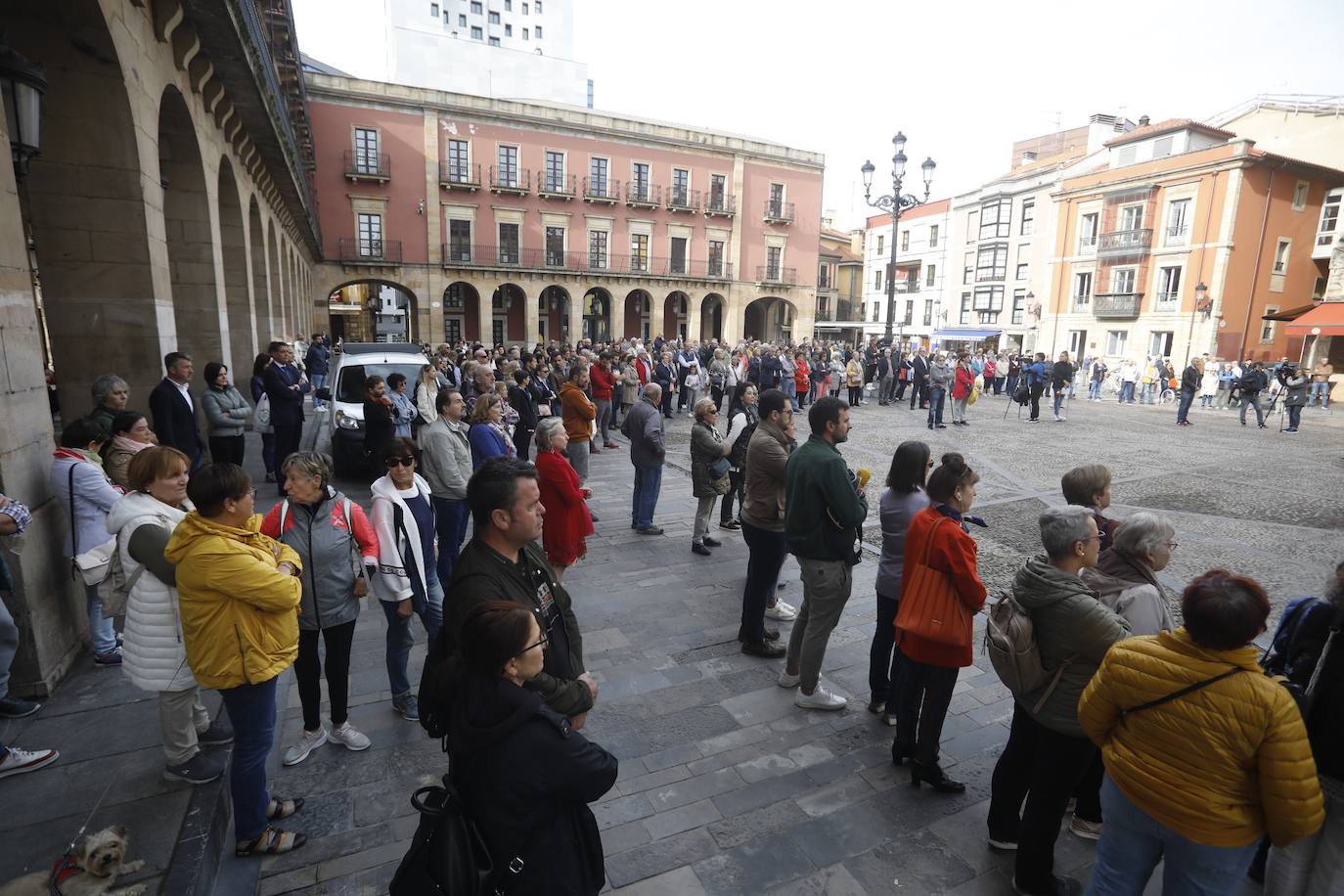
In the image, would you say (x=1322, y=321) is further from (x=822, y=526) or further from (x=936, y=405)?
(x=822, y=526)

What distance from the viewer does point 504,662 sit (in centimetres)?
179

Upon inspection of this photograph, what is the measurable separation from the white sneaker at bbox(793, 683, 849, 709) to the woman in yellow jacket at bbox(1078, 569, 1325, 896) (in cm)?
189

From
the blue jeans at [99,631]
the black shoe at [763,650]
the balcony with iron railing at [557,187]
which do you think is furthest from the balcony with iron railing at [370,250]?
the black shoe at [763,650]

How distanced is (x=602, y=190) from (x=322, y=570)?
112 ft

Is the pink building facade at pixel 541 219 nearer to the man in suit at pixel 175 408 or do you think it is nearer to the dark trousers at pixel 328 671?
the man in suit at pixel 175 408

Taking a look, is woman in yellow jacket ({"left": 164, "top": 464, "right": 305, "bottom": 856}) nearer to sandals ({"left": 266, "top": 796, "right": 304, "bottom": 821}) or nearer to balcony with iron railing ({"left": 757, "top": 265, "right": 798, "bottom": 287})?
sandals ({"left": 266, "top": 796, "right": 304, "bottom": 821})

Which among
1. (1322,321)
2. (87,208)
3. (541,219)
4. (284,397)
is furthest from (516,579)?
(1322,321)

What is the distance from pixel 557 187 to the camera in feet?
110

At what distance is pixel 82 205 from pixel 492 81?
5763 cm

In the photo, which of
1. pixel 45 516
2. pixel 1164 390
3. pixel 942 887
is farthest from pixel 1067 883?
pixel 1164 390

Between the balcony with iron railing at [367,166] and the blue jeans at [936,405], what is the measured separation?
84.0 feet

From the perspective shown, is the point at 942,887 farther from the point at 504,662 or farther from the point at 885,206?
the point at 885,206

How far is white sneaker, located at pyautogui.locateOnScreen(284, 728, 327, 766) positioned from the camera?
3480mm

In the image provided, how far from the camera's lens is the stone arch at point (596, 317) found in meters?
40.5
